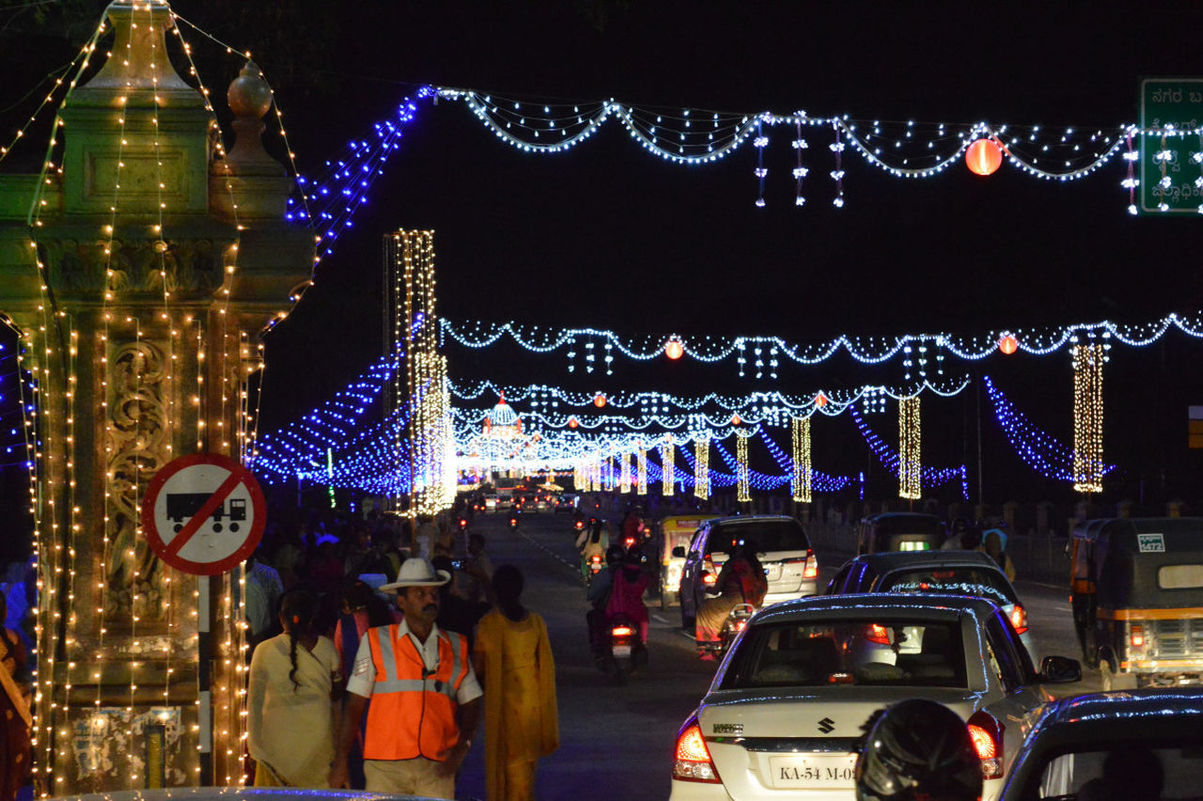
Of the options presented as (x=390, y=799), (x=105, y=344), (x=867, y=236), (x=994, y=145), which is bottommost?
(x=390, y=799)

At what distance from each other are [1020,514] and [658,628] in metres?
25.7

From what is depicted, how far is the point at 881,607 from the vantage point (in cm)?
912

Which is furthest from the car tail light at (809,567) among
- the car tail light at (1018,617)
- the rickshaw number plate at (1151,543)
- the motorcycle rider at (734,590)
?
the car tail light at (1018,617)

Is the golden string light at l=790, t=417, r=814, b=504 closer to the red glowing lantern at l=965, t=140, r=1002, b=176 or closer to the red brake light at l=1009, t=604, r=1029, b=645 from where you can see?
the red glowing lantern at l=965, t=140, r=1002, b=176

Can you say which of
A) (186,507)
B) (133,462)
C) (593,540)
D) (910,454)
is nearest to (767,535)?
(593,540)

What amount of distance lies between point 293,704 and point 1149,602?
1022 cm

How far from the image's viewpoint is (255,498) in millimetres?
8711

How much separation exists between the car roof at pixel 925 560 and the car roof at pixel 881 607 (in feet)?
21.1

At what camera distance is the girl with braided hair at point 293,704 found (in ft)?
29.9

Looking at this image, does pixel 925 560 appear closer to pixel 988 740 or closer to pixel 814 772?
pixel 988 740

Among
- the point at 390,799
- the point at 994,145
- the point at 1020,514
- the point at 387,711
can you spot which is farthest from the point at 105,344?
the point at 1020,514

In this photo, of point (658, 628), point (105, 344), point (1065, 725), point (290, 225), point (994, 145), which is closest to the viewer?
point (1065, 725)

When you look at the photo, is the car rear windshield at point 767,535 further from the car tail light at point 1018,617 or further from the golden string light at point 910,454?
the golden string light at point 910,454

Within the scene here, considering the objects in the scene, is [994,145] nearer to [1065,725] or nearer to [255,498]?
[255,498]
